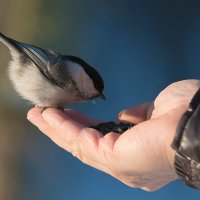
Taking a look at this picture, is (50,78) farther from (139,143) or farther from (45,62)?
(139,143)

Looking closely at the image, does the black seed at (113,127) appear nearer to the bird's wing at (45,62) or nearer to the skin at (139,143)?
the skin at (139,143)

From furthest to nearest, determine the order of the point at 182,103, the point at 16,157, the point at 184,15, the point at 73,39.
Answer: the point at 16,157 < the point at 73,39 < the point at 184,15 < the point at 182,103

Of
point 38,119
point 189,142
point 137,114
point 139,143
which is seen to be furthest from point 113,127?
point 189,142

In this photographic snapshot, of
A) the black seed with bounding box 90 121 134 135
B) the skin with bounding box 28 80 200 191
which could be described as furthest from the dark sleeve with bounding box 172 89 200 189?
the black seed with bounding box 90 121 134 135

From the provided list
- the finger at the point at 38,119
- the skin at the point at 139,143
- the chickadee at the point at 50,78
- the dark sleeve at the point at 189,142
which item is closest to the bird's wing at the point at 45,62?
the chickadee at the point at 50,78

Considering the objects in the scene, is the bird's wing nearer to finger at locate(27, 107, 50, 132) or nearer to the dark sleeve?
finger at locate(27, 107, 50, 132)

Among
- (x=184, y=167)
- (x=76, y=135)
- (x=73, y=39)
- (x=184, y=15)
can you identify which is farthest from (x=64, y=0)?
(x=184, y=167)

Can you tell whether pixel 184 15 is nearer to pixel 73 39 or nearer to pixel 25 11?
pixel 73 39
